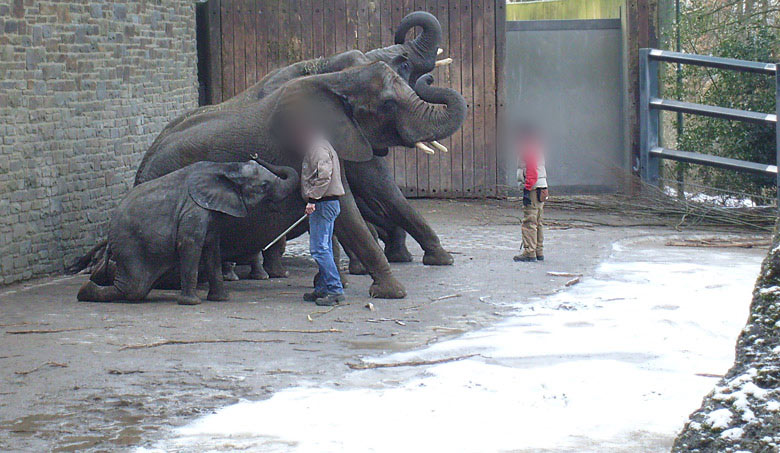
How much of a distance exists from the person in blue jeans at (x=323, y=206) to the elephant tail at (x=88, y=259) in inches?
109

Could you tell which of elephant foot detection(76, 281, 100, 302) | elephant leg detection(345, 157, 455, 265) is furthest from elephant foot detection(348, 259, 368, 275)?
elephant foot detection(76, 281, 100, 302)

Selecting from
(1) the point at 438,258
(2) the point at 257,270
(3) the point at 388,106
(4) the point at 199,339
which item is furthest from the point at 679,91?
(4) the point at 199,339

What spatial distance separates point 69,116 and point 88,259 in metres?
1.50

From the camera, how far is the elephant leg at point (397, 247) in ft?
41.1

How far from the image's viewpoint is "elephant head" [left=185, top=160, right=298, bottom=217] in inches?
399

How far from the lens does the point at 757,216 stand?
14.4 metres

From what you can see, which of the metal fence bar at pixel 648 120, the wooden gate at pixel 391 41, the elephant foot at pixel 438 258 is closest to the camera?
the elephant foot at pixel 438 258

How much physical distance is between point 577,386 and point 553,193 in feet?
35.4

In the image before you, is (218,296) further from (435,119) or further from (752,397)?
(752,397)

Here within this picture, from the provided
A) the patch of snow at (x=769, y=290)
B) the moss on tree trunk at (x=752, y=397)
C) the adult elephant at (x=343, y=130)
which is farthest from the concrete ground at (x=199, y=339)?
the patch of snow at (x=769, y=290)

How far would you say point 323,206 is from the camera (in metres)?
10.2

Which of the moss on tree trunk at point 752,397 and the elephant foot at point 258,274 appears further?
the elephant foot at point 258,274

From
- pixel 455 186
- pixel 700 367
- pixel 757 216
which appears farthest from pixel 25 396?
pixel 455 186

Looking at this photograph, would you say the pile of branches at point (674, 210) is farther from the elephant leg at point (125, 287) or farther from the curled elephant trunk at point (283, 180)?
the elephant leg at point (125, 287)
